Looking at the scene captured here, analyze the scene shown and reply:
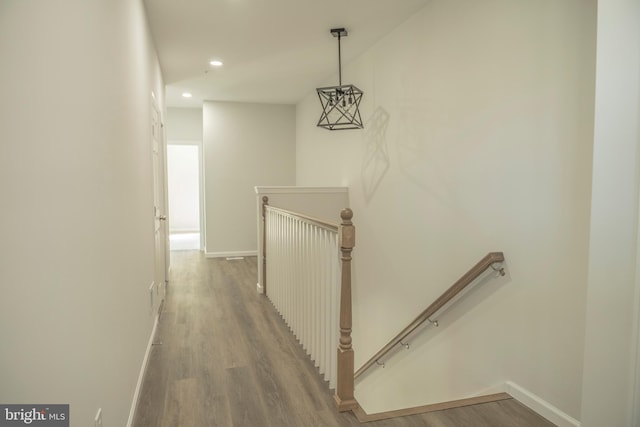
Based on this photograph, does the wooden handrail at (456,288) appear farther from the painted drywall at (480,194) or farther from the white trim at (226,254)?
the white trim at (226,254)

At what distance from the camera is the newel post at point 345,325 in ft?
7.72

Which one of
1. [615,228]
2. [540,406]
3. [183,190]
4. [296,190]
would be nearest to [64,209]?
[615,228]

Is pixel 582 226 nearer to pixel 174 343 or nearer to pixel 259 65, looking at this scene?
pixel 174 343

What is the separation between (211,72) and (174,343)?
135 inches

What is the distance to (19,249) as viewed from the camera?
98cm

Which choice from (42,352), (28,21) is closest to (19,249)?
(42,352)

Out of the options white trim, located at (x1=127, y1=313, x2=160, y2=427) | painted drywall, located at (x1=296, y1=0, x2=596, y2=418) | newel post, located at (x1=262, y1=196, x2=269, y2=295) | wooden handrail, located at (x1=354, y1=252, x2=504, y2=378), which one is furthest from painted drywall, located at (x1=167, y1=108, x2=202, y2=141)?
wooden handrail, located at (x1=354, y1=252, x2=504, y2=378)

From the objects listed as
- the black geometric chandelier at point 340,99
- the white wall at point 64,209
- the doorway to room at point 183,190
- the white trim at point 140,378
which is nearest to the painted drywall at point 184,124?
the doorway to room at point 183,190

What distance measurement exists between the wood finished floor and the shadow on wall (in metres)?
1.65

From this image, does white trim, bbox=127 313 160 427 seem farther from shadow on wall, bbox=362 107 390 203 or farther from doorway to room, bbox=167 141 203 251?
doorway to room, bbox=167 141 203 251

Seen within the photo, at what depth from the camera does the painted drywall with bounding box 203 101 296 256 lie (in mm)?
7230

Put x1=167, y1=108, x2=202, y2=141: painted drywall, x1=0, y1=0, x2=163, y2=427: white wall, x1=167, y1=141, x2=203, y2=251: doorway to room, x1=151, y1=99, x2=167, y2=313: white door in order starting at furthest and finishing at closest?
x1=167, y1=141, x2=203, y2=251: doorway to room → x1=167, y1=108, x2=202, y2=141: painted drywall → x1=151, y1=99, x2=167, y2=313: white door → x1=0, y1=0, x2=163, y2=427: white wall

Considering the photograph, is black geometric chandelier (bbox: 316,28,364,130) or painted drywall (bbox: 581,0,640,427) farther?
black geometric chandelier (bbox: 316,28,364,130)

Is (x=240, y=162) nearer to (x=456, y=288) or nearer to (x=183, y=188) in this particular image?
(x=183, y=188)
